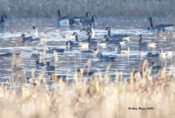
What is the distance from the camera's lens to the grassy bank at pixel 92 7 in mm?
35750

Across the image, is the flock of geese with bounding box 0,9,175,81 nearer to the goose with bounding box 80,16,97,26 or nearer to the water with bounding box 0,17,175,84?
the goose with bounding box 80,16,97,26

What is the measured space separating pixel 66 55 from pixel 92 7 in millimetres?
16703

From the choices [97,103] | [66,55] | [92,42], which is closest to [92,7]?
[92,42]

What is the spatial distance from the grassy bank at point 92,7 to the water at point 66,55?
3.29 meters

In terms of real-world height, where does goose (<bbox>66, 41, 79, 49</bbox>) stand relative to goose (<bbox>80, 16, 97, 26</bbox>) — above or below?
below

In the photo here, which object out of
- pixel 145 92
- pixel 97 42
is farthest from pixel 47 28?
pixel 145 92

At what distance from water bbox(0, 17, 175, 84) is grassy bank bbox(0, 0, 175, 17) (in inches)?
129

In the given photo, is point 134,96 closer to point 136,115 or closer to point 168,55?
point 136,115

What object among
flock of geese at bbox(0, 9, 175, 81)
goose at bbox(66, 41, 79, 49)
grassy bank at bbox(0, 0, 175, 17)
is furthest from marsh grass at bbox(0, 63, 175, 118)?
grassy bank at bbox(0, 0, 175, 17)

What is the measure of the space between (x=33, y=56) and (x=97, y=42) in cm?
497

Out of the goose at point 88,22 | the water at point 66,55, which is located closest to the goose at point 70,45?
the water at point 66,55

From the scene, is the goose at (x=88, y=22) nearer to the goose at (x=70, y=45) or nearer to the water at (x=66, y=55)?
the water at (x=66, y=55)

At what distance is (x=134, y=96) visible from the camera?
29.6 feet

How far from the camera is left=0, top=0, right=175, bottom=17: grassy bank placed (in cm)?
3575
